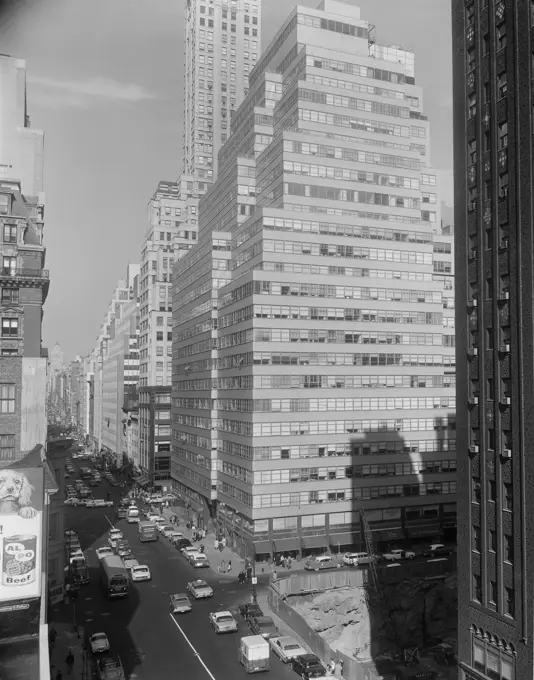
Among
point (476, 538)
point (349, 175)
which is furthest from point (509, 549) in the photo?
point (349, 175)

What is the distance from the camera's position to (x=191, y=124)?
176 meters

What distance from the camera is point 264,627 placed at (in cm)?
5556

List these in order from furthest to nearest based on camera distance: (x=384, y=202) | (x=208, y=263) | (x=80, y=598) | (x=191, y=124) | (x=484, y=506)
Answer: (x=191, y=124), (x=208, y=263), (x=384, y=202), (x=80, y=598), (x=484, y=506)

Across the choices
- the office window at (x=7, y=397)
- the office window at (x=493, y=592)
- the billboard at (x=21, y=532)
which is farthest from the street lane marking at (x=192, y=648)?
the office window at (x=7, y=397)

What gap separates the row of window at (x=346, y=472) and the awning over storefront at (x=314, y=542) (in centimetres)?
681

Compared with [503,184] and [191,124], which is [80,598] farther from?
[191,124]

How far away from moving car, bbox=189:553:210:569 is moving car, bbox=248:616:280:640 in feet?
69.2

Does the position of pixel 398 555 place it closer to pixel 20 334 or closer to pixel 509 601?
pixel 509 601

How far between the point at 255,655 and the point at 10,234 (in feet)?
127

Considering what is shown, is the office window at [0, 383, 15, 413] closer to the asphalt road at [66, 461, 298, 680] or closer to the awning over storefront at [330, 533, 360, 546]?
the asphalt road at [66, 461, 298, 680]

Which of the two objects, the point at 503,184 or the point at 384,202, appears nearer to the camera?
the point at 503,184

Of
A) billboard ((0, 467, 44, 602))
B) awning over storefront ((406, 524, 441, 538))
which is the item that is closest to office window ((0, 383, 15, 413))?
billboard ((0, 467, 44, 602))

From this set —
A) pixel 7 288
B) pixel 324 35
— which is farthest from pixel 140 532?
pixel 324 35

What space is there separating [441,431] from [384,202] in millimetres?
31806
